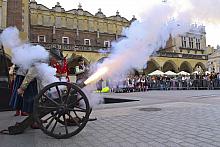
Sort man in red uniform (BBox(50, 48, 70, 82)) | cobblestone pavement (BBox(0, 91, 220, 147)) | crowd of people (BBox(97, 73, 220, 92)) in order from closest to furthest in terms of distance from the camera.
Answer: cobblestone pavement (BBox(0, 91, 220, 147))
man in red uniform (BBox(50, 48, 70, 82))
crowd of people (BBox(97, 73, 220, 92))

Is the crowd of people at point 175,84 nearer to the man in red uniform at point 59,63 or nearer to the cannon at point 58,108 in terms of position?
the man in red uniform at point 59,63

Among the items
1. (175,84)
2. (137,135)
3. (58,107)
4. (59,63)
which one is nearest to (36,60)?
(59,63)

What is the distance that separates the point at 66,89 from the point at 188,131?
2.58 m

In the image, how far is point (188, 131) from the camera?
222 inches

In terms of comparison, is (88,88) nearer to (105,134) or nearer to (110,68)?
(110,68)

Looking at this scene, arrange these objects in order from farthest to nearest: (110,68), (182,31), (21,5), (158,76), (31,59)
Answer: (158,76) < (21,5) < (182,31) < (110,68) < (31,59)

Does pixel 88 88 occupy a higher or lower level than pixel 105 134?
higher

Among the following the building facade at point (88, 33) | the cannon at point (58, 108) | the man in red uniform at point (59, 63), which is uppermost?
the building facade at point (88, 33)

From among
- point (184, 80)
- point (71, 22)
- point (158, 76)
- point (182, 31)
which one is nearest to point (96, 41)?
point (71, 22)

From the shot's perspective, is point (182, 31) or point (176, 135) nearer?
point (176, 135)

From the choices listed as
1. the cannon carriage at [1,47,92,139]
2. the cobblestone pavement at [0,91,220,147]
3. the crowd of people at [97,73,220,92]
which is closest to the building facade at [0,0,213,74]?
the crowd of people at [97,73,220,92]

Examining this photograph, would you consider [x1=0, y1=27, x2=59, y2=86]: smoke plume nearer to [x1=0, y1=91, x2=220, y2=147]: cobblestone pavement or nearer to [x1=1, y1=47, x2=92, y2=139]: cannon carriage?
[x1=1, y1=47, x2=92, y2=139]: cannon carriage

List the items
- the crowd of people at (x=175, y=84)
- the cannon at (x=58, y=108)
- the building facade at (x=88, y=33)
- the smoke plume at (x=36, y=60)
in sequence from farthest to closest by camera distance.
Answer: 1. the building facade at (x=88, y=33)
2. the crowd of people at (x=175, y=84)
3. the smoke plume at (x=36, y=60)
4. the cannon at (x=58, y=108)

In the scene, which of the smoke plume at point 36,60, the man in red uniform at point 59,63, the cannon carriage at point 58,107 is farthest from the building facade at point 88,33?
the cannon carriage at point 58,107
